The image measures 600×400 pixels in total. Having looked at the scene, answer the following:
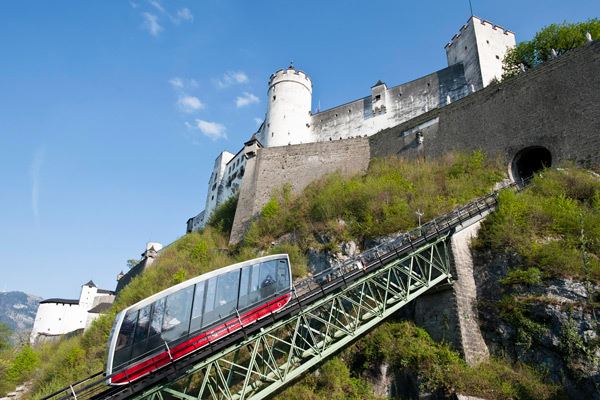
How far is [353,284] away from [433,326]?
3.08m

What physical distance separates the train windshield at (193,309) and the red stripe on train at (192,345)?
0.52 ft

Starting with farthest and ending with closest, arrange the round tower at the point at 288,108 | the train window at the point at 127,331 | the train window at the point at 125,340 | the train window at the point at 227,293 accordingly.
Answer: the round tower at the point at 288,108, the train window at the point at 227,293, the train window at the point at 127,331, the train window at the point at 125,340

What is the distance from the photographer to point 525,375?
510 inches

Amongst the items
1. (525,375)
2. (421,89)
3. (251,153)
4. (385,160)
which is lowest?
(525,375)

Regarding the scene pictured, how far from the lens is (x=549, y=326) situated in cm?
1331

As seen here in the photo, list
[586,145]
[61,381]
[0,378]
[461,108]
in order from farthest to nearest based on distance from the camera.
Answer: [0,378], [461,108], [61,381], [586,145]

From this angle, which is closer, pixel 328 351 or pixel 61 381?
pixel 328 351

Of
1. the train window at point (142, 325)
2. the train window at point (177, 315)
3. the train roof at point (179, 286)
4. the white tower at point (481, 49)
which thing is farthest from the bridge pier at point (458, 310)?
the white tower at point (481, 49)

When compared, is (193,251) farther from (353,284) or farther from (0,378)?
(353,284)

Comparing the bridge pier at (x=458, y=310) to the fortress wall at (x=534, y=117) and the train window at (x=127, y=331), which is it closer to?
the train window at (x=127, y=331)

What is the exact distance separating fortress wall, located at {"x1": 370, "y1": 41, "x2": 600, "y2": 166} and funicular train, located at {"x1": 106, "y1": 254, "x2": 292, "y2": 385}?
16.0 m

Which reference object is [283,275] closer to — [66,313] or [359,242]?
[359,242]

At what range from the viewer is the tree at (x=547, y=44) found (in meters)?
32.4

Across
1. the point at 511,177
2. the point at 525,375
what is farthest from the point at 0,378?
the point at 511,177
